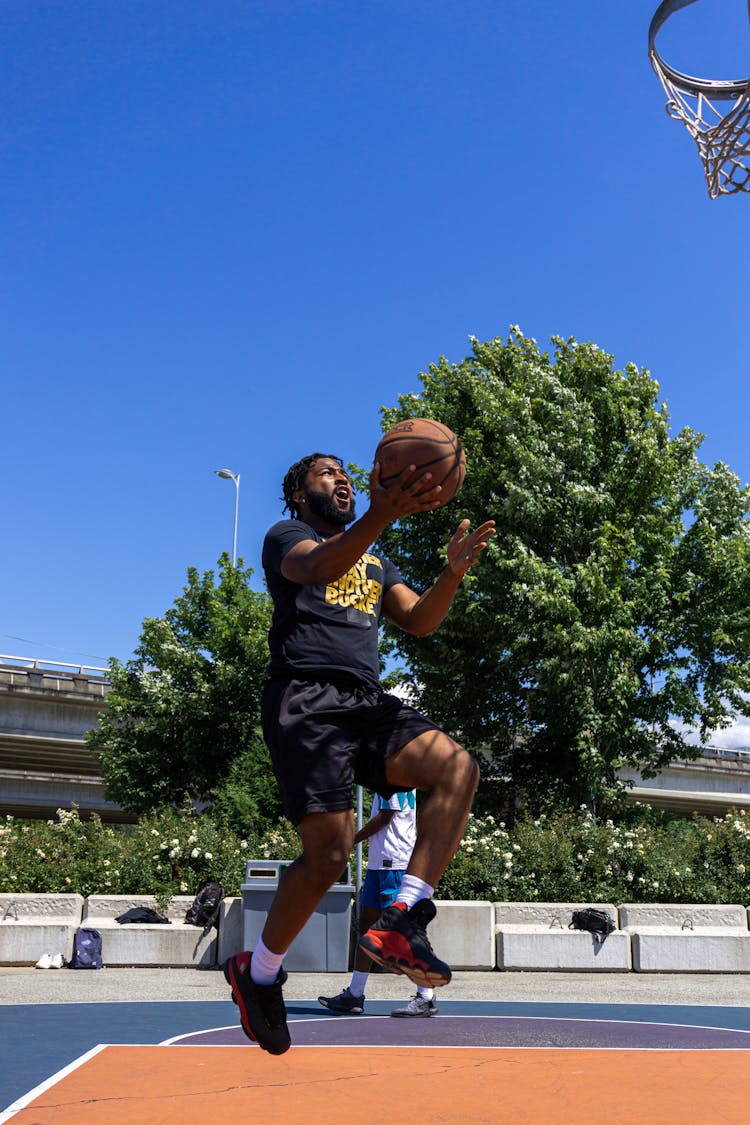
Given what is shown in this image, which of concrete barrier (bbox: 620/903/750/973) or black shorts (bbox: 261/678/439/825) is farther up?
black shorts (bbox: 261/678/439/825)

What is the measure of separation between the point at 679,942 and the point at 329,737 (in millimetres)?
11762

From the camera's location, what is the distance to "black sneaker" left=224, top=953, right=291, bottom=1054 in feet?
12.4

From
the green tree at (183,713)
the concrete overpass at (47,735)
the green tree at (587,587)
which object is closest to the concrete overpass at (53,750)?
the concrete overpass at (47,735)

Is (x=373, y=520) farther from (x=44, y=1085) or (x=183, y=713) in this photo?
(x=183, y=713)

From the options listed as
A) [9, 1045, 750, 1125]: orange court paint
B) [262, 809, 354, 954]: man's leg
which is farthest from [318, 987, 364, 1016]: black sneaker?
[262, 809, 354, 954]: man's leg

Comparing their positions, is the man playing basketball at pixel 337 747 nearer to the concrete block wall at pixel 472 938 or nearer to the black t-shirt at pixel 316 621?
the black t-shirt at pixel 316 621

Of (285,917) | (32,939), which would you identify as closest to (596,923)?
(32,939)

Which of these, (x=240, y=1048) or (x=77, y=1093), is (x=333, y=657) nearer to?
(x=77, y=1093)

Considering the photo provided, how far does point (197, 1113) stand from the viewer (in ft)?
15.9

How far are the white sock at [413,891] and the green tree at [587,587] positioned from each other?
18357mm

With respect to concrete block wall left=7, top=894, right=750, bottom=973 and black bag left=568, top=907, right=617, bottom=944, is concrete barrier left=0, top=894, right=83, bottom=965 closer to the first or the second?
concrete block wall left=7, top=894, right=750, bottom=973

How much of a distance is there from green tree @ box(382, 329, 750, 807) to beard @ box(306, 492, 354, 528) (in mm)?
17857

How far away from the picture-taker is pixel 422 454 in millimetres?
3459

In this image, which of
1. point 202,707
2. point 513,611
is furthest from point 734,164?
point 202,707
